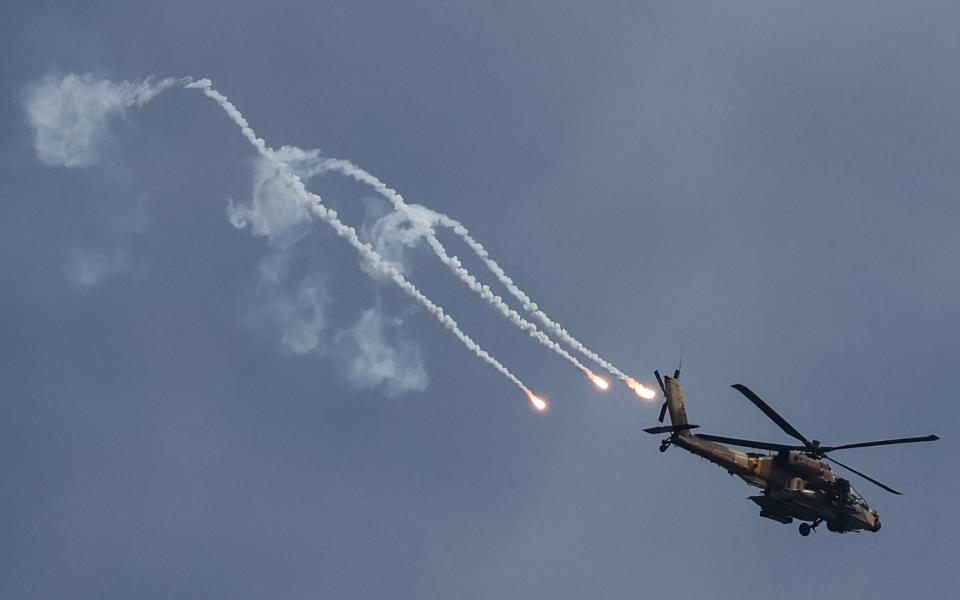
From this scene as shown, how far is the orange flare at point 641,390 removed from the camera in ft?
281

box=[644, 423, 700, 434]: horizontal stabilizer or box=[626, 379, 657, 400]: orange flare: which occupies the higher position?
box=[626, 379, 657, 400]: orange flare

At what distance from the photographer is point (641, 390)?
8581 centimetres

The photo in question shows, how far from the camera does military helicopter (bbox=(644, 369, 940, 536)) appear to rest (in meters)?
81.8

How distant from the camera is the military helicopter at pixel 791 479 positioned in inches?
3219

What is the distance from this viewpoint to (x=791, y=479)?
270 ft

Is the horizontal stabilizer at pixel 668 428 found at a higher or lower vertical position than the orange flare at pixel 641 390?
lower

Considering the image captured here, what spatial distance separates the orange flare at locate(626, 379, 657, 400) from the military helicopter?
4.80 feet

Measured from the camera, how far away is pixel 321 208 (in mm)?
87812

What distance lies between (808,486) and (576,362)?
1604 cm

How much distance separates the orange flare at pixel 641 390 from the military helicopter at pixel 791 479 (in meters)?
1.46

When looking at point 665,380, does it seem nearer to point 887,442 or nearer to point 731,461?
point 731,461

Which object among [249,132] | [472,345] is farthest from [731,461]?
[249,132]

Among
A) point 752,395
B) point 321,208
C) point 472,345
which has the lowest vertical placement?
point 752,395

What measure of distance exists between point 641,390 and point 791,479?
10.8 metres
